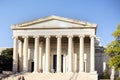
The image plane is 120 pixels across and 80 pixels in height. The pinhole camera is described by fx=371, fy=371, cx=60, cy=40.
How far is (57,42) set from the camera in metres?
62.9

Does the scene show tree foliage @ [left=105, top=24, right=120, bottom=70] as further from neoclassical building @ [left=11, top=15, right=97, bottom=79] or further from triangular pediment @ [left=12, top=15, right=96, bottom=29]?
triangular pediment @ [left=12, top=15, right=96, bottom=29]

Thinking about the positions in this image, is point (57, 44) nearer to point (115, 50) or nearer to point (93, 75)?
point (93, 75)

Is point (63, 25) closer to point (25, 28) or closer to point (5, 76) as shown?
point (25, 28)

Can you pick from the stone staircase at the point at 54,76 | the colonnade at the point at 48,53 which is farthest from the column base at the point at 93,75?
the stone staircase at the point at 54,76

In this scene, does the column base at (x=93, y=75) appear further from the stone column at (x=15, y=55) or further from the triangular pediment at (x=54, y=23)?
the stone column at (x=15, y=55)

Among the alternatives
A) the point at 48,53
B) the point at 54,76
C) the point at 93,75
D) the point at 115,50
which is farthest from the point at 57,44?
the point at 115,50

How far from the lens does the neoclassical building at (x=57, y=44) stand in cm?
6216

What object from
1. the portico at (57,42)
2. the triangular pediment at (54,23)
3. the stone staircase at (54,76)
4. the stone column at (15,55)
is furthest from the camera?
the stone column at (15,55)

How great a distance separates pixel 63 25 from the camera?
62750 millimetres

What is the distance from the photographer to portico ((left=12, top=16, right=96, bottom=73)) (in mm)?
62125

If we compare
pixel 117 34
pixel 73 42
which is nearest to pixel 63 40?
pixel 73 42

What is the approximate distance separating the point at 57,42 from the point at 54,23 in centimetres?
327

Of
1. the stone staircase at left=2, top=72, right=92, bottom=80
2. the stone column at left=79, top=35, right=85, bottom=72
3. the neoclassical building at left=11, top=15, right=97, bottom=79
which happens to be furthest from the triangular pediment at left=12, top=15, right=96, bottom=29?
the stone staircase at left=2, top=72, right=92, bottom=80

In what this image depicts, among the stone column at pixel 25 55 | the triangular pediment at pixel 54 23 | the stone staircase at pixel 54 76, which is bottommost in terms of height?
the stone staircase at pixel 54 76
